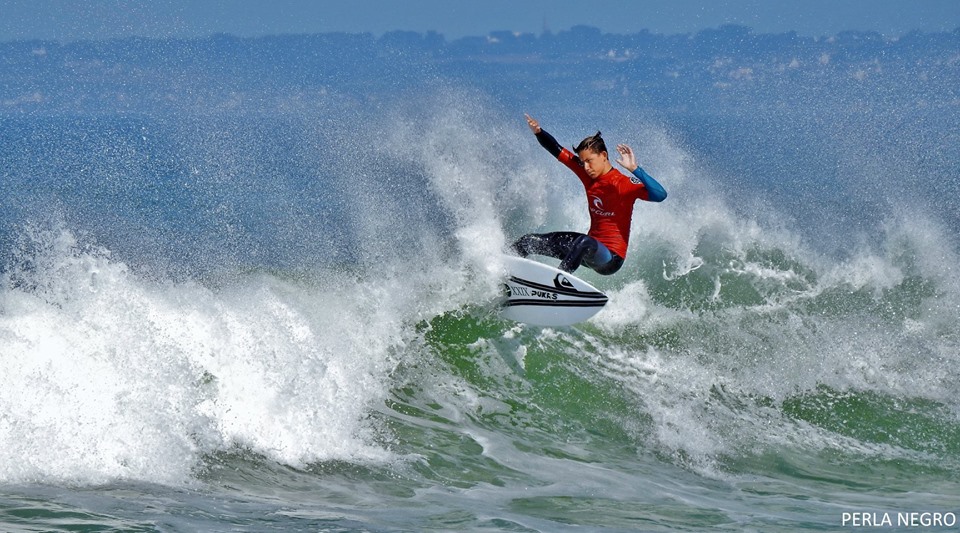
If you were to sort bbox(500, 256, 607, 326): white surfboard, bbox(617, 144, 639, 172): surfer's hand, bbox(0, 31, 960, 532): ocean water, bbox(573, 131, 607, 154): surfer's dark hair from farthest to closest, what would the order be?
bbox(500, 256, 607, 326): white surfboard, bbox(573, 131, 607, 154): surfer's dark hair, bbox(617, 144, 639, 172): surfer's hand, bbox(0, 31, 960, 532): ocean water

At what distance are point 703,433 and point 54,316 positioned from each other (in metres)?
5.40

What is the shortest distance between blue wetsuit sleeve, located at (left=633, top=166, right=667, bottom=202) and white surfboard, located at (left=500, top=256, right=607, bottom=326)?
1.05 metres

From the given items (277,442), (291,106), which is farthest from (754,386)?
(291,106)

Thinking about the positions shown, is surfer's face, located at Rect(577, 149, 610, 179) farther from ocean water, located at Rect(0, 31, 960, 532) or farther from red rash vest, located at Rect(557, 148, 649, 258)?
ocean water, located at Rect(0, 31, 960, 532)

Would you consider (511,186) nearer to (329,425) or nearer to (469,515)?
(329,425)

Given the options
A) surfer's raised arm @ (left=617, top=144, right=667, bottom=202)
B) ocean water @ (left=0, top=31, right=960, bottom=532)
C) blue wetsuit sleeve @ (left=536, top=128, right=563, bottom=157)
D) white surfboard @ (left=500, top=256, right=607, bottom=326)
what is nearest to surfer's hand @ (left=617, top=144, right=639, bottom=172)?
surfer's raised arm @ (left=617, top=144, right=667, bottom=202)

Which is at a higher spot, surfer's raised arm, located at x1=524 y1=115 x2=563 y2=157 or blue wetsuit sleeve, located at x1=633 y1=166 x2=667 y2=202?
surfer's raised arm, located at x1=524 y1=115 x2=563 y2=157

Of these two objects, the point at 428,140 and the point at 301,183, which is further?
the point at 301,183

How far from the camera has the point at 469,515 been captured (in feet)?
21.3

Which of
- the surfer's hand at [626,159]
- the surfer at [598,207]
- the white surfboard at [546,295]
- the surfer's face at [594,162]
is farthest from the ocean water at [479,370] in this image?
the surfer's hand at [626,159]

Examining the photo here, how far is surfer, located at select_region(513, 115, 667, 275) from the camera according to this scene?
9.46 m

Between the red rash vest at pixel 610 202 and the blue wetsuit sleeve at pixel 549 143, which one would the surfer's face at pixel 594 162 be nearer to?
the red rash vest at pixel 610 202

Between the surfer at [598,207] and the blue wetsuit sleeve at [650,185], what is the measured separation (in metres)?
0.10

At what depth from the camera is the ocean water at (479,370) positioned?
6770 mm
